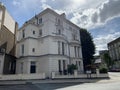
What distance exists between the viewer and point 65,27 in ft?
114

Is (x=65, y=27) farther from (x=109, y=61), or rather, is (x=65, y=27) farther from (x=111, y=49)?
(x=111, y=49)

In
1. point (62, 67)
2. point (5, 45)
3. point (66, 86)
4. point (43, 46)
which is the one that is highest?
point (5, 45)

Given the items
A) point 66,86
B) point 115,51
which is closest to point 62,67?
point 66,86

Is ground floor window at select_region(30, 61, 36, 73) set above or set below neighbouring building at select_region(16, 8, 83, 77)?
below

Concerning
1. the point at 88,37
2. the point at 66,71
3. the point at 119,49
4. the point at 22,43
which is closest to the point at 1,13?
the point at 22,43

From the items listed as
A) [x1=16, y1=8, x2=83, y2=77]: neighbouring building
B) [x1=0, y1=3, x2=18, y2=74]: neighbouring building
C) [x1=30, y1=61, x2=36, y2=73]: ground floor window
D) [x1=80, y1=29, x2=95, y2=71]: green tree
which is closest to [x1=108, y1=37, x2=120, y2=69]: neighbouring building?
[x1=80, y1=29, x2=95, y2=71]: green tree

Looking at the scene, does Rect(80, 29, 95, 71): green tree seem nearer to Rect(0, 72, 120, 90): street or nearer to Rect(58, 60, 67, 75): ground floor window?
Rect(58, 60, 67, 75): ground floor window

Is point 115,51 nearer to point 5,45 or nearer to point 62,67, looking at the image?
point 62,67

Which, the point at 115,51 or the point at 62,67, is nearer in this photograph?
the point at 62,67

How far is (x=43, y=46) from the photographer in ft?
94.6

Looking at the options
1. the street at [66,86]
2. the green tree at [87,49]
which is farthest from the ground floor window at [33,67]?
the green tree at [87,49]

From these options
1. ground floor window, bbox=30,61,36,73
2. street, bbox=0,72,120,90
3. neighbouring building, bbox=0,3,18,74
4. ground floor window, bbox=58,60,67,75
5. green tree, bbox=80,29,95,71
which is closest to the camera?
street, bbox=0,72,120,90

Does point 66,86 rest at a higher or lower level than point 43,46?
lower

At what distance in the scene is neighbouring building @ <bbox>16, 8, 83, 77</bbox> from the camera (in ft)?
89.5
